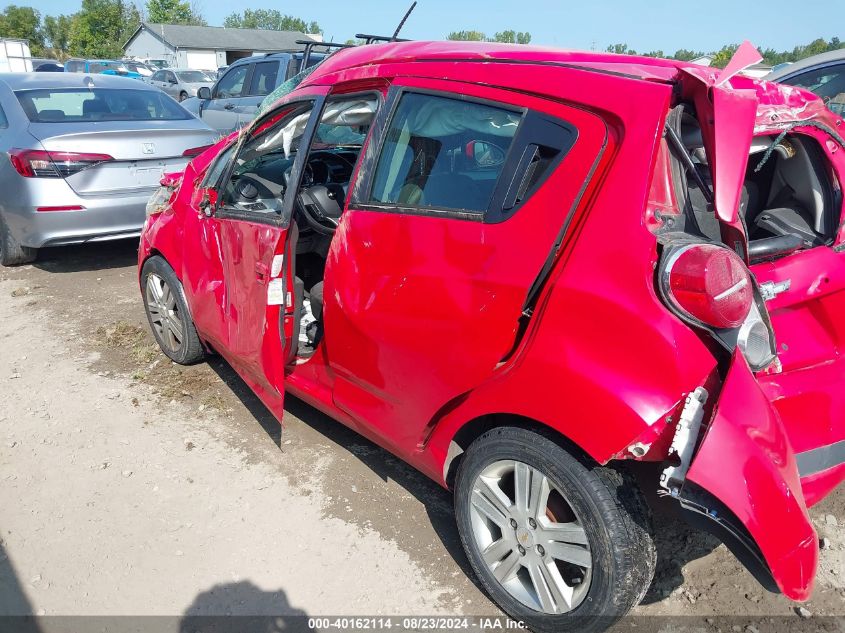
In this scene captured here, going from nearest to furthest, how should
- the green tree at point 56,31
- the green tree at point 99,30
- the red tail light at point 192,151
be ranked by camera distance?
the red tail light at point 192,151 → the green tree at point 99,30 → the green tree at point 56,31

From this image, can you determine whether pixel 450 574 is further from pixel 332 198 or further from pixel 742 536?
pixel 332 198

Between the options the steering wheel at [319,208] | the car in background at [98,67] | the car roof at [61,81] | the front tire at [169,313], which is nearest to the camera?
the steering wheel at [319,208]

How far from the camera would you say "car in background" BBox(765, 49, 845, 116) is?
5512 millimetres

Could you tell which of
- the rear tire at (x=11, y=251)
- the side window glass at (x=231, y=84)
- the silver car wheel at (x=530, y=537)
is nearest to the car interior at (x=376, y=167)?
the silver car wheel at (x=530, y=537)

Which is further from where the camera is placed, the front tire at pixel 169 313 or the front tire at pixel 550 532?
the front tire at pixel 169 313

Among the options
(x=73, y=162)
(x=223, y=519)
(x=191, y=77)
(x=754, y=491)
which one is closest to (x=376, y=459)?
(x=223, y=519)

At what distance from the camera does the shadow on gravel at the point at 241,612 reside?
2510mm

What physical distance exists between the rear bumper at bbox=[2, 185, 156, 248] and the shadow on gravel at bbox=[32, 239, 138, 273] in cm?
61

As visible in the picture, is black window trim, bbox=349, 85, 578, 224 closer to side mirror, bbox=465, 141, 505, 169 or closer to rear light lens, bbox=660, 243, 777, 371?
side mirror, bbox=465, 141, 505, 169

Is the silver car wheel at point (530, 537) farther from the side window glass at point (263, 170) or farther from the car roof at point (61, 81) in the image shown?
the car roof at point (61, 81)

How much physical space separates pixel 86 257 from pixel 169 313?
3.15 meters

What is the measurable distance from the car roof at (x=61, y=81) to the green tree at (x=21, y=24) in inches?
2725

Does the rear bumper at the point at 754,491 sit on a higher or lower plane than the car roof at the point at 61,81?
higher

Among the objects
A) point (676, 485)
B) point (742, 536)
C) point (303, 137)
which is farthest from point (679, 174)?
point (303, 137)
